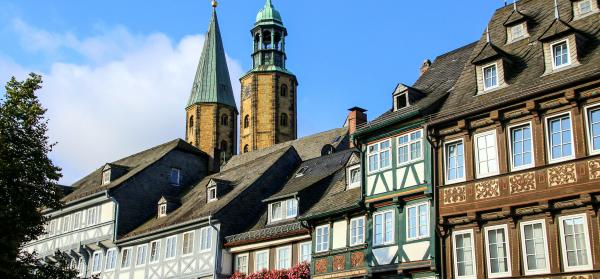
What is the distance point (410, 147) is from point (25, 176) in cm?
1278

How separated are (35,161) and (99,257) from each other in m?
18.2

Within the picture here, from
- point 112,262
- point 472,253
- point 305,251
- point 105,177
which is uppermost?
point 105,177

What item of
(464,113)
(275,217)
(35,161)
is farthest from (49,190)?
(464,113)

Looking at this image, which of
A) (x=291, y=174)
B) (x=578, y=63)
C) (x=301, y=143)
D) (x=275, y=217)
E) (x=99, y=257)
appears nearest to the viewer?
(x=578, y=63)

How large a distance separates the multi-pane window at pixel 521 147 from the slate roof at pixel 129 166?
2751 centimetres

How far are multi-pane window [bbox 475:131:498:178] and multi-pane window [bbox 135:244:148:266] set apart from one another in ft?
73.3

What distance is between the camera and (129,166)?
164 ft

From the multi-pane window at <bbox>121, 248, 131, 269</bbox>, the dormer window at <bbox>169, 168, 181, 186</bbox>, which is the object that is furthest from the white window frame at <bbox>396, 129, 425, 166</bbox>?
the dormer window at <bbox>169, 168, 181, 186</bbox>

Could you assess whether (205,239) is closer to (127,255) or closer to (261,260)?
(261,260)

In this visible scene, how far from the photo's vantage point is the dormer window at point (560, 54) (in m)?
22.5

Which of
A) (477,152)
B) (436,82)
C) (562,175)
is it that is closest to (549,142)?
(562,175)

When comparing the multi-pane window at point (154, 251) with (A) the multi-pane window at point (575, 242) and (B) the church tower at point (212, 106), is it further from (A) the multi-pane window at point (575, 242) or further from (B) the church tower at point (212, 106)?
(B) the church tower at point (212, 106)

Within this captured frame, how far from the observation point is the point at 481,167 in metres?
23.4

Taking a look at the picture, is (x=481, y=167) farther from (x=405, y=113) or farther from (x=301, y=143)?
(x=301, y=143)
